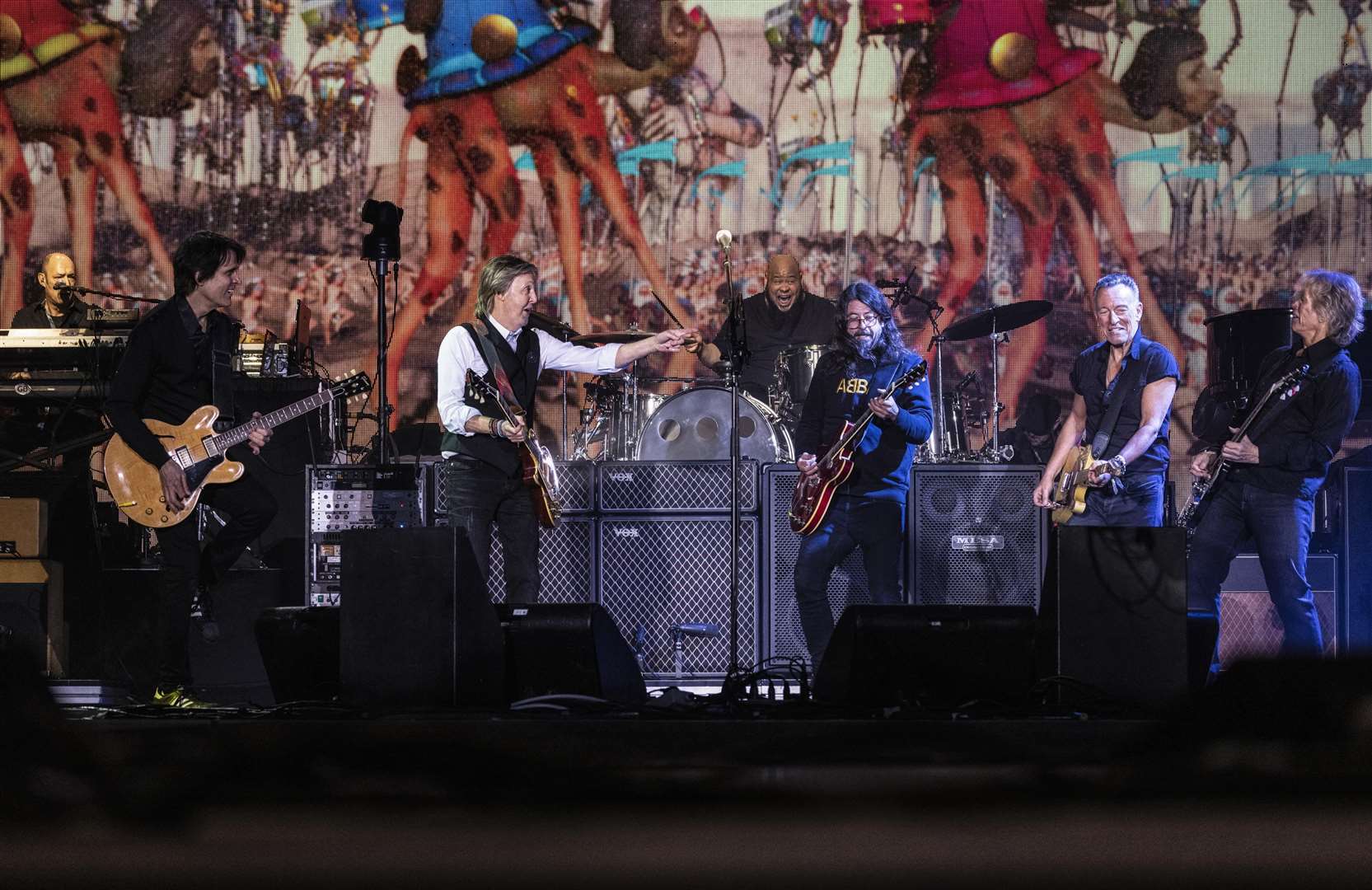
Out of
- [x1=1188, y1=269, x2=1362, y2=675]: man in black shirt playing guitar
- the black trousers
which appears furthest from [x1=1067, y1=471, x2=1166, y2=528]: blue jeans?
the black trousers

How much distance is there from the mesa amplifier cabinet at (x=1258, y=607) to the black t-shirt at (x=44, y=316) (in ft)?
25.0

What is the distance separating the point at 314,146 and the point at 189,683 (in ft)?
21.5

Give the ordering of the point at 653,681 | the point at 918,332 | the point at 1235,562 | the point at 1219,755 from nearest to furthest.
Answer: the point at 1219,755 → the point at 653,681 → the point at 1235,562 → the point at 918,332

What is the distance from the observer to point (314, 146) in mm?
11492

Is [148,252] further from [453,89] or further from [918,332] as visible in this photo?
[918,332]

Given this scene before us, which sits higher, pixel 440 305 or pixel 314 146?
pixel 314 146

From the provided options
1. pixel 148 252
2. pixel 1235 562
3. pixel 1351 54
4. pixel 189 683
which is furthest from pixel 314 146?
pixel 1351 54

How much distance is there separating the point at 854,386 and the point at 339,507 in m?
2.87

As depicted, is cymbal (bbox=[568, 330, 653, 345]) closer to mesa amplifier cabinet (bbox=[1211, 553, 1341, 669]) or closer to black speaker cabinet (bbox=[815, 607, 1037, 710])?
black speaker cabinet (bbox=[815, 607, 1037, 710])

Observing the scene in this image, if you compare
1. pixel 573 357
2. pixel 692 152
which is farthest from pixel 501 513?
pixel 692 152

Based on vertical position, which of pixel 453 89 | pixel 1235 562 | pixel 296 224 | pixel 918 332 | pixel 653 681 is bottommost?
pixel 653 681

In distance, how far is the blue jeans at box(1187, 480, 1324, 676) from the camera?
650 centimetres

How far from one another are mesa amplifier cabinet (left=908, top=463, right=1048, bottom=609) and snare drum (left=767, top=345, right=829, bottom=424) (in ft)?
3.77

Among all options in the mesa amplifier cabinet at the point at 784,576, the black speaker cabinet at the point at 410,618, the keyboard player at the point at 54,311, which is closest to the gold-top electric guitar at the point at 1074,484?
the mesa amplifier cabinet at the point at 784,576
